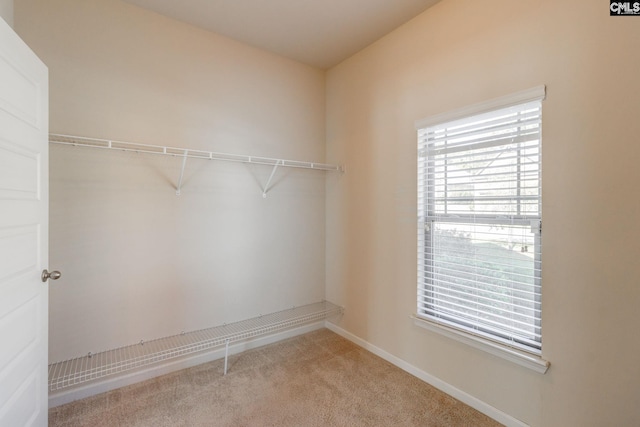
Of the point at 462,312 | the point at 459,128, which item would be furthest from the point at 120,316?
the point at 459,128

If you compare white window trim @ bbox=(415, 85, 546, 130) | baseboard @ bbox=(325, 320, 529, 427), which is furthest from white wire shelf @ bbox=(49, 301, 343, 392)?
white window trim @ bbox=(415, 85, 546, 130)

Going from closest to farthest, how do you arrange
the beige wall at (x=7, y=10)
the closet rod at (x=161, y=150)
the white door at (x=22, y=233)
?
the white door at (x=22, y=233) → the beige wall at (x=7, y=10) → the closet rod at (x=161, y=150)

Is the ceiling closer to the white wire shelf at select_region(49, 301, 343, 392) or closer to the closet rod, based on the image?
the closet rod

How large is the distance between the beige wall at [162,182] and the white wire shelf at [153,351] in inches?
2.6

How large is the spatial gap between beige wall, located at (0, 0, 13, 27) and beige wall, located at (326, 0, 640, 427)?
2.38 m

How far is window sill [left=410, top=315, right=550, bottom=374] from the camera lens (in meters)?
1.55

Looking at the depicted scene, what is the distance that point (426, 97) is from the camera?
211 cm

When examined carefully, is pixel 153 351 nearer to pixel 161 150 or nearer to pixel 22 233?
pixel 22 233

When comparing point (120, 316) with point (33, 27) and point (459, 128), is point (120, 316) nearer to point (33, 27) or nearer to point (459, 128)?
point (33, 27)

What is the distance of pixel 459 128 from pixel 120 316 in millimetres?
2646

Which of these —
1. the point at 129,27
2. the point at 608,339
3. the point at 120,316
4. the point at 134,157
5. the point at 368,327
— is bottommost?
the point at 368,327

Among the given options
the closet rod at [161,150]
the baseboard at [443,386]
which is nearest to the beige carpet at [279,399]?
the baseboard at [443,386]

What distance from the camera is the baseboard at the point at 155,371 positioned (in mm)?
1850

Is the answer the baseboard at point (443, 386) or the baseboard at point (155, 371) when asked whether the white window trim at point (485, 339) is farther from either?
the baseboard at point (155, 371)
